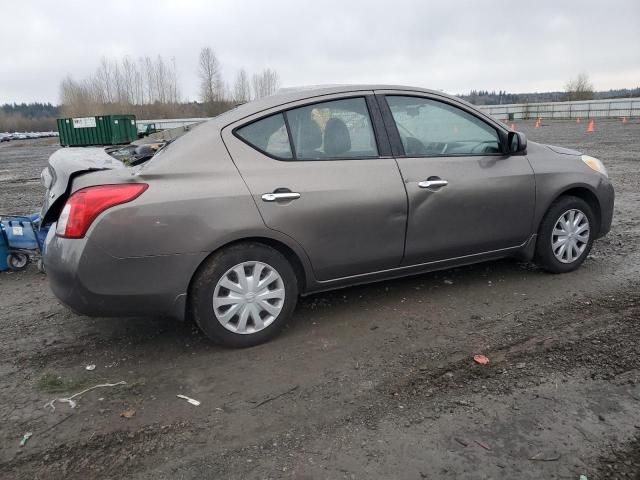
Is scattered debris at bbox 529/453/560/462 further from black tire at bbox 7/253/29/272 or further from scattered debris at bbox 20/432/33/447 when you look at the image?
black tire at bbox 7/253/29/272

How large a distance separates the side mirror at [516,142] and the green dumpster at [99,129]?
1220 inches

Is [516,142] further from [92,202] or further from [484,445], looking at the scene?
[92,202]

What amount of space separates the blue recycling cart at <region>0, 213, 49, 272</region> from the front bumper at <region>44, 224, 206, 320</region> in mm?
2154

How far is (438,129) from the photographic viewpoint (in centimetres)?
411

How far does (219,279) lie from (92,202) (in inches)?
35.0

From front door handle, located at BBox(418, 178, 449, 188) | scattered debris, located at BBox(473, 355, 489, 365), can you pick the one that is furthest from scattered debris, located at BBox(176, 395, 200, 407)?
front door handle, located at BBox(418, 178, 449, 188)

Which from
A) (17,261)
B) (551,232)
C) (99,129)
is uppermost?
(99,129)

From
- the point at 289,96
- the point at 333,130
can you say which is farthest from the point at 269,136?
the point at 333,130

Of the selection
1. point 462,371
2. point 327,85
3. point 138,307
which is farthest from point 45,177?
point 462,371

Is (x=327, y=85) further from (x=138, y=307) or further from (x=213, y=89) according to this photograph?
(x=213, y=89)

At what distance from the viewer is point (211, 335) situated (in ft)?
11.2

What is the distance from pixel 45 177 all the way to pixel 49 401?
6.13ft

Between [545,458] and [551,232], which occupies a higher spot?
[551,232]

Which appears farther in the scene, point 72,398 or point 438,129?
point 438,129
